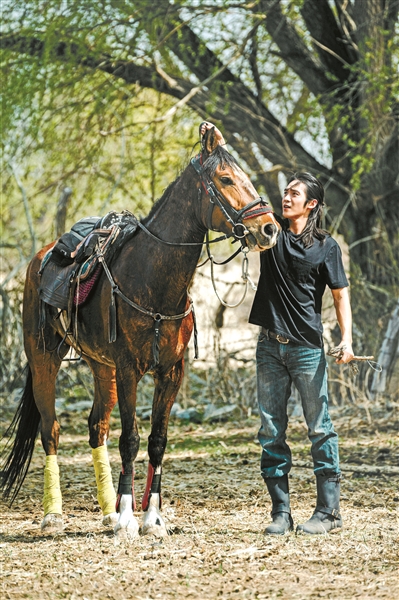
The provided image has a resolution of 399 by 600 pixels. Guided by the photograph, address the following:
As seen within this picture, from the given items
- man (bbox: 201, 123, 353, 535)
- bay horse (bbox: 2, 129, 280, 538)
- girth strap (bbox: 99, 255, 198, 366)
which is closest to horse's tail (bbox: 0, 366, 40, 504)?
bay horse (bbox: 2, 129, 280, 538)

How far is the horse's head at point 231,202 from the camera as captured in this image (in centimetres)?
436

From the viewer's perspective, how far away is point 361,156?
33.0ft

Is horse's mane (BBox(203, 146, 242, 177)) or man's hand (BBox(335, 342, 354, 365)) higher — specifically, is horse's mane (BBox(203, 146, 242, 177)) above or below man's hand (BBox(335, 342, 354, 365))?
above

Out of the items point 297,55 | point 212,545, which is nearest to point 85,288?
point 212,545

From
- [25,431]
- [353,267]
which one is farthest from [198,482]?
[353,267]

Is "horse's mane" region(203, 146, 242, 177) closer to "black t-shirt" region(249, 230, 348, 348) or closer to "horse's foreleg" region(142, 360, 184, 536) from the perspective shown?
"black t-shirt" region(249, 230, 348, 348)

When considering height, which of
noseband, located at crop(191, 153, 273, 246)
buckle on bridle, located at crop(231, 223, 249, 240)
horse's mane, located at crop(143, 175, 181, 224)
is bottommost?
buckle on bridle, located at crop(231, 223, 249, 240)

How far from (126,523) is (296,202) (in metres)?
2.11

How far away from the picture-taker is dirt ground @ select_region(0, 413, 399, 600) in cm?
390

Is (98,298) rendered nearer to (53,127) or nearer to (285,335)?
(285,335)

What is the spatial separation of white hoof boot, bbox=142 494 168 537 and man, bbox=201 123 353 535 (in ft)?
2.09

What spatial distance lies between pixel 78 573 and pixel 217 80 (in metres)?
7.88

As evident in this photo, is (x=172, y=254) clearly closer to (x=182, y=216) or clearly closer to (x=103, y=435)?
(x=182, y=216)

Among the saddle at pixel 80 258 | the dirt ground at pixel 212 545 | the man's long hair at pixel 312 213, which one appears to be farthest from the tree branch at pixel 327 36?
the man's long hair at pixel 312 213
